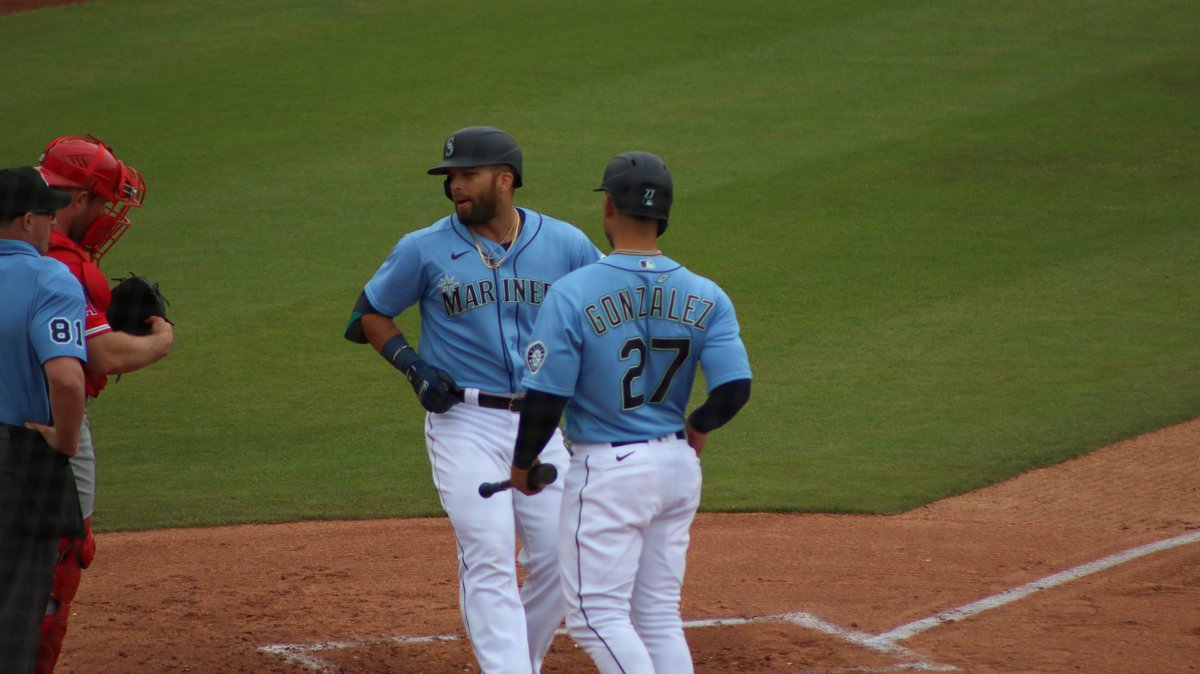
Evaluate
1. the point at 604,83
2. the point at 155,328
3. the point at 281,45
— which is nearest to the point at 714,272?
the point at 604,83

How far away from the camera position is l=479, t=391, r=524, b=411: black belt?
4.43 m

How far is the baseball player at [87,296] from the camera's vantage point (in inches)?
162

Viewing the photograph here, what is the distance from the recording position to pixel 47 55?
1653cm

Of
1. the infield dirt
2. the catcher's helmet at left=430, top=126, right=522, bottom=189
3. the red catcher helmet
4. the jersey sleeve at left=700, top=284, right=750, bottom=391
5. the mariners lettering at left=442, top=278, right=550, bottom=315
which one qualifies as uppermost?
the catcher's helmet at left=430, top=126, right=522, bottom=189

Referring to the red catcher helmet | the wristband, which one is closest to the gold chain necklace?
the wristband

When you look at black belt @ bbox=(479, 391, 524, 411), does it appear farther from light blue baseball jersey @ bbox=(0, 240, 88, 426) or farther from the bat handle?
light blue baseball jersey @ bbox=(0, 240, 88, 426)

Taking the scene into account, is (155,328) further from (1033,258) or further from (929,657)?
(1033,258)

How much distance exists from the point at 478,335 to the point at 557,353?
0.79 m

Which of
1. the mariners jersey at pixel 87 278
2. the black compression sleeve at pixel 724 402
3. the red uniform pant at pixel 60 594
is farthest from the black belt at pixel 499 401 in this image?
the red uniform pant at pixel 60 594

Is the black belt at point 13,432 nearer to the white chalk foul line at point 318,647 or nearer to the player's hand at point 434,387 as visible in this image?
the player's hand at point 434,387

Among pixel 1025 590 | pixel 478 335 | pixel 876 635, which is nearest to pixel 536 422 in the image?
pixel 478 335

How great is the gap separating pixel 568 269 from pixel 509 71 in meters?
11.5

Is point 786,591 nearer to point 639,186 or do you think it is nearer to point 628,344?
point 628,344

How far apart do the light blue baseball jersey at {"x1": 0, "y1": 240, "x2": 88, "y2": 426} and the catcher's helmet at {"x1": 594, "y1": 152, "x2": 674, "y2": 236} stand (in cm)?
152
